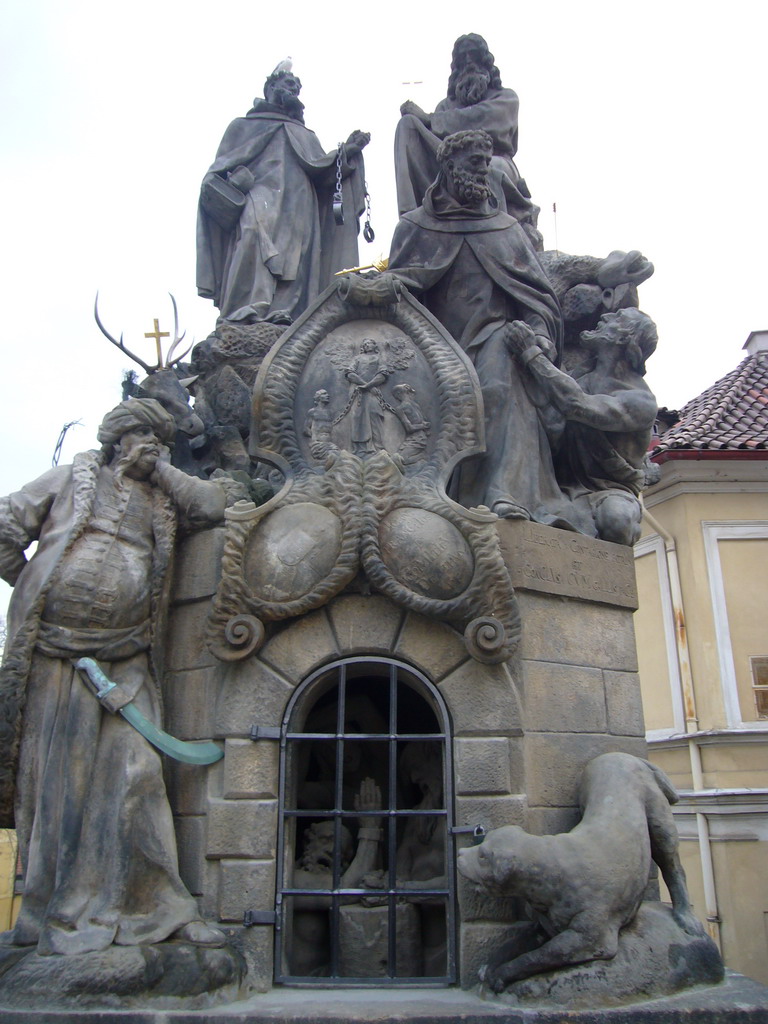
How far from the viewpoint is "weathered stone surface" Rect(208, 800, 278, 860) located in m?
4.72

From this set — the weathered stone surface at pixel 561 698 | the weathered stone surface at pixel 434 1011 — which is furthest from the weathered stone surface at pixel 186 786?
the weathered stone surface at pixel 561 698

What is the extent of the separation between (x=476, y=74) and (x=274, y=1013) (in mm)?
6633

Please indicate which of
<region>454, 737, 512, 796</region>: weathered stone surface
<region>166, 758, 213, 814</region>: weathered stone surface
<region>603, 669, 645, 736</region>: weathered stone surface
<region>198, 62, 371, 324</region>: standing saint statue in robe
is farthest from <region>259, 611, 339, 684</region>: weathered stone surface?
<region>198, 62, 371, 324</region>: standing saint statue in robe

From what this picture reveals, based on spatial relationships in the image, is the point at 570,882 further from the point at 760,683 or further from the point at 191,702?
the point at 760,683

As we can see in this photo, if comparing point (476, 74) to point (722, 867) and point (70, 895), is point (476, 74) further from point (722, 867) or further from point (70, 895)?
point (722, 867)

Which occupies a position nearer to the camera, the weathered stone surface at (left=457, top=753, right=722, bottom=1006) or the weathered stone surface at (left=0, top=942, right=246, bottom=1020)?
the weathered stone surface at (left=0, top=942, right=246, bottom=1020)

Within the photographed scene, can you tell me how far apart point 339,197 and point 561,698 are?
15.5 ft

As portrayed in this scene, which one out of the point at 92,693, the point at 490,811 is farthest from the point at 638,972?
the point at 92,693

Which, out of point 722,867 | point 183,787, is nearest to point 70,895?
point 183,787

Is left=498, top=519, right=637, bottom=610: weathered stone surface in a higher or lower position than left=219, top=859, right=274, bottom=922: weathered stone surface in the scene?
higher

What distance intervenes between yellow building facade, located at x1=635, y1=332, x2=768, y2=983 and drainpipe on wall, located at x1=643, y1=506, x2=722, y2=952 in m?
0.02

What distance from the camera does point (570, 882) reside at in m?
4.31

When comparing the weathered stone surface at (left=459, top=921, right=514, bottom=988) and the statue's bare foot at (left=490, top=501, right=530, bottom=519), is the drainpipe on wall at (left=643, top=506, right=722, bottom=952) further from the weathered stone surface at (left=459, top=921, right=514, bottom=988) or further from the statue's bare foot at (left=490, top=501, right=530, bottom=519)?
Answer: the weathered stone surface at (left=459, top=921, right=514, bottom=988)

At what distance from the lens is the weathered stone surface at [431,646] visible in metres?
5.01
